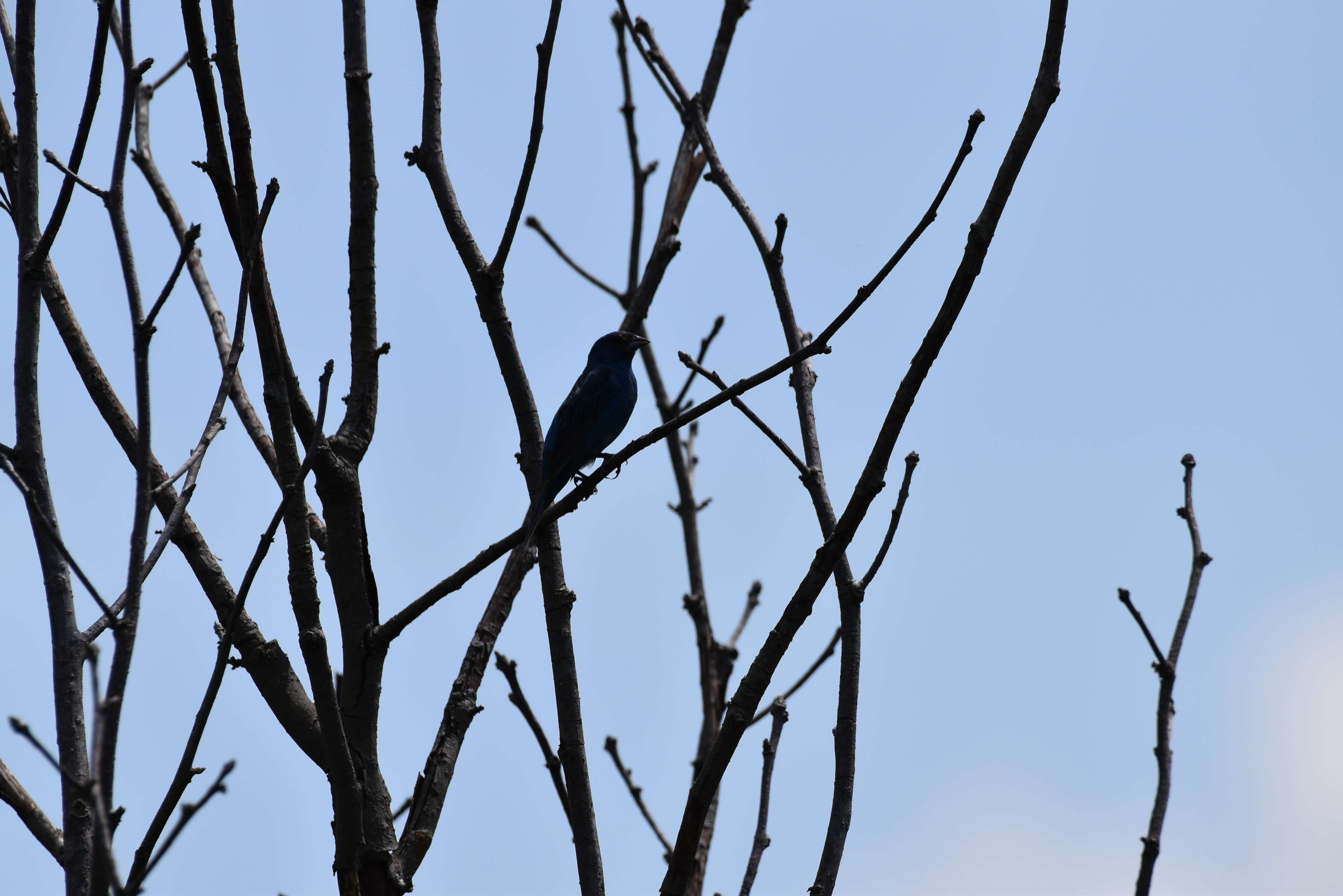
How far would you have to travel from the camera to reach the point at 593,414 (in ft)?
24.8

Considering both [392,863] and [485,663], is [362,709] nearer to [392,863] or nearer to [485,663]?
[392,863]

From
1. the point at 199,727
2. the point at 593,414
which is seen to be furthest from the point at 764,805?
the point at 593,414

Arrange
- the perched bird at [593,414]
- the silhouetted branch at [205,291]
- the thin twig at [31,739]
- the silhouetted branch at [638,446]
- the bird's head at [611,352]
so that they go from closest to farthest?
1. the thin twig at [31,739]
2. the silhouetted branch at [638,446]
3. the silhouetted branch at [205,291]
4. the perched bird at [593,414]
5. the bird's head at [611,352]

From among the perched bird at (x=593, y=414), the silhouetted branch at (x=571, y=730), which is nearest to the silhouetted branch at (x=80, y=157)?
the silhouetted branch at (x=571, y=730)

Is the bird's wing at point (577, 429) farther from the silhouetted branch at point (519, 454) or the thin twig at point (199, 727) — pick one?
the thin twig at point (199, 727)

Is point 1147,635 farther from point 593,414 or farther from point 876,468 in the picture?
point 593,414

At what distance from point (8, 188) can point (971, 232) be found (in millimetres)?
3056

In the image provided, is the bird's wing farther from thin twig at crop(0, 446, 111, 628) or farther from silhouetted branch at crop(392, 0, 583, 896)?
thin twig at crop(0, 446, 111, 628)

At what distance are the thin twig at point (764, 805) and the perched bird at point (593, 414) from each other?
2.49m

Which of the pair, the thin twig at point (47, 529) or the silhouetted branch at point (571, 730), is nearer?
the thin twig at point (47, 529)

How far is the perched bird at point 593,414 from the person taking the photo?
→ 23.4ft

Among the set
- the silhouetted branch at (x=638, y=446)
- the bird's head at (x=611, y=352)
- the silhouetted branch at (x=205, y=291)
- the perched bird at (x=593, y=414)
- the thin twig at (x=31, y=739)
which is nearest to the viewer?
the thin twig at (x=31, y=739)

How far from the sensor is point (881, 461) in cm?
299

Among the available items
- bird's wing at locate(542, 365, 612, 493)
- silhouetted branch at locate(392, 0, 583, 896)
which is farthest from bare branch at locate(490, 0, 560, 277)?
bird's wing at locate(542, 365, 612, 493)
